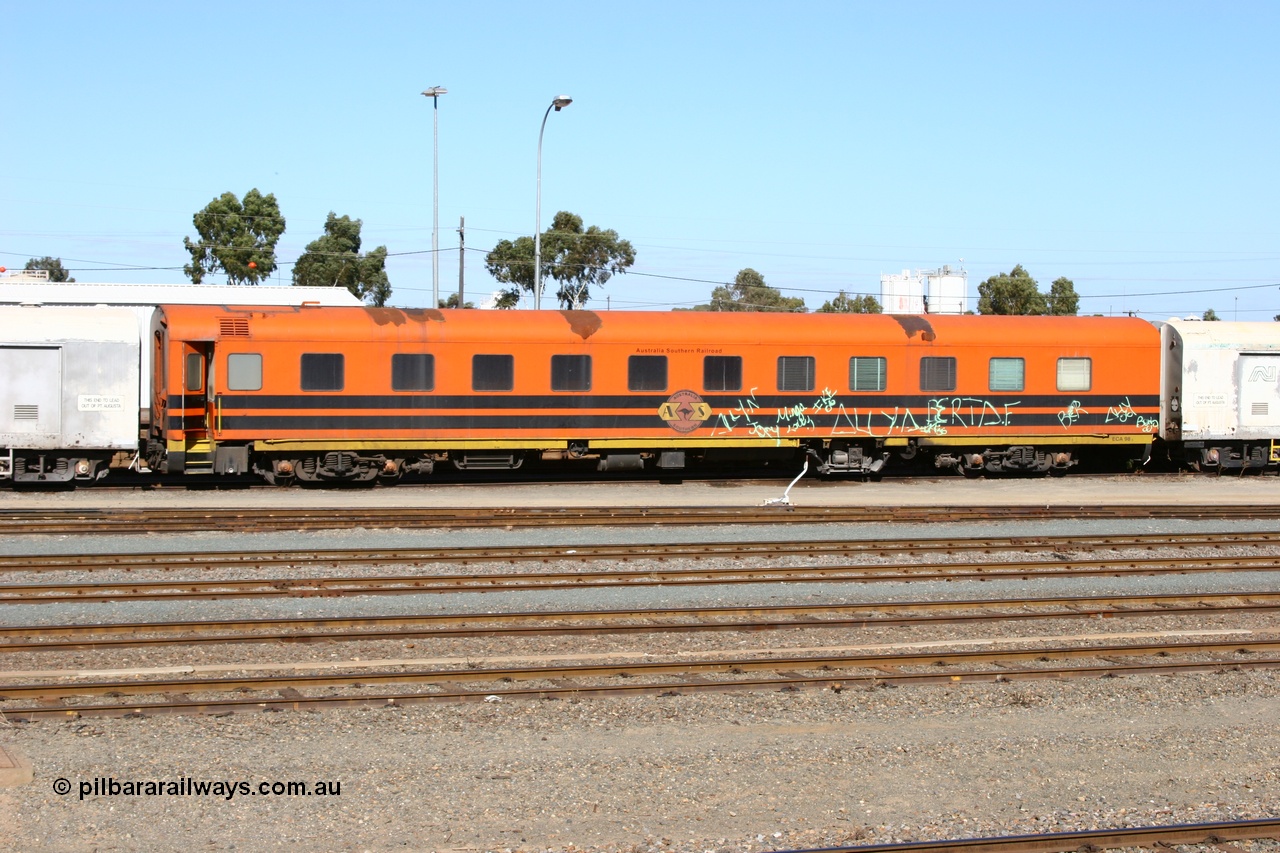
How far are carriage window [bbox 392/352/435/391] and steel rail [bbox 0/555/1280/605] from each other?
8419 mm

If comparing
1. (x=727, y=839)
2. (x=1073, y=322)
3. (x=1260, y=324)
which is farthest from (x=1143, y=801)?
(x=1260, y=324)

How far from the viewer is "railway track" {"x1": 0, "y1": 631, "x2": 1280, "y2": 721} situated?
29.6 ft

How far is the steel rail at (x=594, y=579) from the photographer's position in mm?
12773

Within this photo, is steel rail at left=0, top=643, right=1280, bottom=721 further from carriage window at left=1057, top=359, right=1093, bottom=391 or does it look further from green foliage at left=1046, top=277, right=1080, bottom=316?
green foliage at left=1046, top=277, right=1080, bottom=316

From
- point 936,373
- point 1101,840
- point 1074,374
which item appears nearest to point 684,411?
point 936,373

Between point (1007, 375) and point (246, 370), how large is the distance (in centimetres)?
1488

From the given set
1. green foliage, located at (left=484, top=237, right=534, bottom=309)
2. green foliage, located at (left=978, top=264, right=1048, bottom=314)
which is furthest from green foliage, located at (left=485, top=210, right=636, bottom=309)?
green foliage, located at (left=978, top=264, right=1048, bottom=314)

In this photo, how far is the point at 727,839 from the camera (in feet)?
22.0

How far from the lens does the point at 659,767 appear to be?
7.85m

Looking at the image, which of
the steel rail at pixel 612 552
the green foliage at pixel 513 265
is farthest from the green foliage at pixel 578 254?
the steel rail at pixel 612 552

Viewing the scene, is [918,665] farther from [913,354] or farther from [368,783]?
[913,354]

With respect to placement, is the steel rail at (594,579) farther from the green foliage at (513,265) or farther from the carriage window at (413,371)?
the green foliage at (513,265)

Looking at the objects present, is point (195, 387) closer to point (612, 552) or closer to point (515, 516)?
point (515, 516)

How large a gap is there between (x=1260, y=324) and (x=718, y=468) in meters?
12.3
